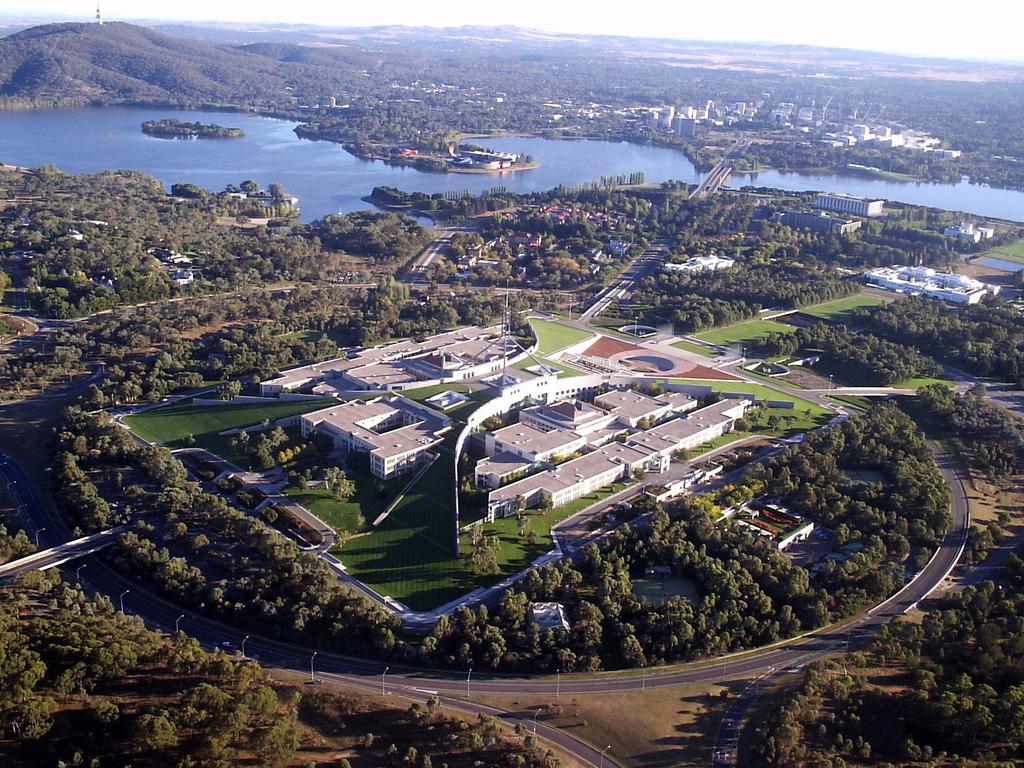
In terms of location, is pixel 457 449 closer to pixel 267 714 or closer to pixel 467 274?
pixel 267 714

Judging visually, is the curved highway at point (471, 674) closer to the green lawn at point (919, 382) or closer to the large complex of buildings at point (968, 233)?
the green lawn at point (919, 382)

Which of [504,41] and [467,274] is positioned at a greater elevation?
[504,41]

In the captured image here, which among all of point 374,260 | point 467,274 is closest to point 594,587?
point 467,274

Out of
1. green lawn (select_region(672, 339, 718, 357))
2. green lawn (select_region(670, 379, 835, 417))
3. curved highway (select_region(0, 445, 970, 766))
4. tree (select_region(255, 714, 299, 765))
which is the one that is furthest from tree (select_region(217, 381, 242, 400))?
green lawn (select_region(672, 339, 718, 357))

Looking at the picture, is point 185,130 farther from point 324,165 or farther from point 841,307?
point 841,307

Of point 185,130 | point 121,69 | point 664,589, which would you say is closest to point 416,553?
point 664,589

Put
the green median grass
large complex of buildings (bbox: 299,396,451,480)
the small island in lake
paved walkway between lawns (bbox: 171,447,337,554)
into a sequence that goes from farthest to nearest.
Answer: the small island in lake
large complex of buildings (bbox: 299,396,451,480)
paved walkway between lawns (bbox: 171,447,337,554)
the green median grass

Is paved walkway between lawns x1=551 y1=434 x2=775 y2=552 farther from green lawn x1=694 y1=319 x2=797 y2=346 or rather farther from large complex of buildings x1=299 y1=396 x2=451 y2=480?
green lawn x1=694 y1=319 x2=797 y2=346
